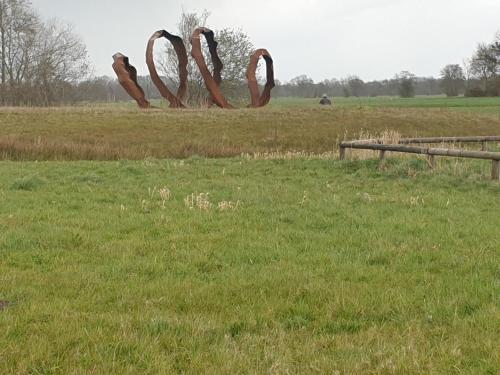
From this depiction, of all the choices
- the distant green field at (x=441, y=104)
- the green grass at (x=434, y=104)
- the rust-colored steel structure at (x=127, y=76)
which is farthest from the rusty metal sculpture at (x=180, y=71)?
the green grass at (x=434, y=104)

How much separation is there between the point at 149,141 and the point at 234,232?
47.9 feet

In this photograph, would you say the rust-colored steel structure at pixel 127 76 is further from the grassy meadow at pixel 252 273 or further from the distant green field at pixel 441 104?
the grassy meadow at pixel 252 273

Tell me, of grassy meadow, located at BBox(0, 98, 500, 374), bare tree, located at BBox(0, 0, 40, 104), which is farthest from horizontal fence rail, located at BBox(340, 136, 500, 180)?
bare tree, located at BBox(0, 0, 40, 104)

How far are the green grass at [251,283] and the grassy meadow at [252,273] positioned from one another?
0.02m

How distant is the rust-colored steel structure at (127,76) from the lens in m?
29.2

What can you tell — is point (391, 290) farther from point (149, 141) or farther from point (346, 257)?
point (149, 141)

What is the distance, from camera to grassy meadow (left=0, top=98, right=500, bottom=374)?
3.47m

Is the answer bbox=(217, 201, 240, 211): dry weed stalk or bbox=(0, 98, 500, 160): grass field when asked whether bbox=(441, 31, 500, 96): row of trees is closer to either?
bbox=(0, 98, 500, 160): grass field

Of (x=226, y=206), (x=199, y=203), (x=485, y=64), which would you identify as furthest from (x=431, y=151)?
(x=485, y=64)

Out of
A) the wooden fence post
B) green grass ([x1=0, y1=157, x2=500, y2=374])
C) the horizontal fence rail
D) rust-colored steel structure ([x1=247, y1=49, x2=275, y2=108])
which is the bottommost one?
green grass ([x1=0, y1=157, x2=500, y2=374])

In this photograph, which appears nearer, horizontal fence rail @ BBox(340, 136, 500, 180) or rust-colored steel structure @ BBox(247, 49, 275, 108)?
horizontal fence rail @ BBox(340, 136, 500, 180)

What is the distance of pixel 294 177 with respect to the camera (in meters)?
12.3

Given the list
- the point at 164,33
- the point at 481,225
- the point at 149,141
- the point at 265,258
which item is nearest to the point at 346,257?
the point at 265,258

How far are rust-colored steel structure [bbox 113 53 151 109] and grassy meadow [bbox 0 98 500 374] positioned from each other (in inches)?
709
